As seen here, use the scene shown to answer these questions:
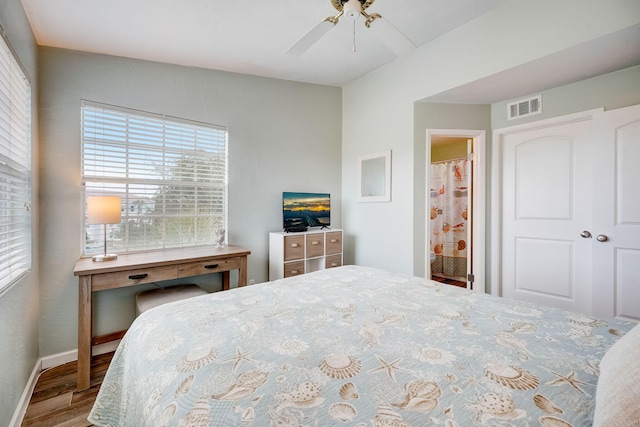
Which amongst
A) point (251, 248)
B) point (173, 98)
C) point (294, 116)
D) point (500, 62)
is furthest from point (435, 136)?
point (173, 98)

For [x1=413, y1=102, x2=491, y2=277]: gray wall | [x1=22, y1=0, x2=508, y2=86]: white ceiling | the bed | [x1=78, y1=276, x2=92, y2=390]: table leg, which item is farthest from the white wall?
[x1=78, y1=276, x2=92, y2=390]: table leg

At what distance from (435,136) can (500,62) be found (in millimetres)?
887

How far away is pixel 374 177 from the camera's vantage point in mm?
3379

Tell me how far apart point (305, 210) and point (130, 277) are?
186 centimetres

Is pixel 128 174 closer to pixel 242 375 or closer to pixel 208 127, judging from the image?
pixel 208 127

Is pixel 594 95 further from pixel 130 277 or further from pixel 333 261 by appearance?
pixel 130 277

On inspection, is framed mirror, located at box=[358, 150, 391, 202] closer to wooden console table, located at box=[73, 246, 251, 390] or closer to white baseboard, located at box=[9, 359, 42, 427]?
wooden console table, located at box=[73, 246, 251, 390]

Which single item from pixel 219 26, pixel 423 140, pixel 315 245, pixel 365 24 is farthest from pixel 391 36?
pixel 315 245

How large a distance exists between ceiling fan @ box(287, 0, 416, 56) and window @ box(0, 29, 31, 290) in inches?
62.8

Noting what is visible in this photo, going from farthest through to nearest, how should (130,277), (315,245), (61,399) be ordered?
(315,245), (130,277), (61,399)

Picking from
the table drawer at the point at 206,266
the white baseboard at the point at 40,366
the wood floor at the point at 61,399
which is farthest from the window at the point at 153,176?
the wood floor at the point at 61,399

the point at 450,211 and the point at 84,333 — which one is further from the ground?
the point at 450,211

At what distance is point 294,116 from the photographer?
342 cm

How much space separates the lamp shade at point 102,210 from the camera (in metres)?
2.01
